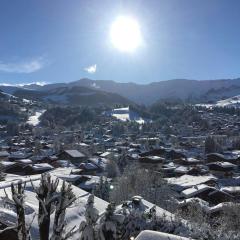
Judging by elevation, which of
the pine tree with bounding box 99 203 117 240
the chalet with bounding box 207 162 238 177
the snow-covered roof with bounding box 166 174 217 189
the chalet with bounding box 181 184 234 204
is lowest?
the chalet with bounding box 207 162 238 177

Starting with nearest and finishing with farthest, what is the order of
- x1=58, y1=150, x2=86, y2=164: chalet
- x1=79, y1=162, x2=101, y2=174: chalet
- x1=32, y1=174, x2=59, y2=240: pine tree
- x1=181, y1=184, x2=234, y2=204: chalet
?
x1=32, y1=174, x2=59, y2=240: pine tree < x1=181, y1=184, x2=234, y2=204: chalet < x1=79, y1=162, x2=101, y2=174: chalet < x1=58, y1=150, x2=86, y2=164: chalet

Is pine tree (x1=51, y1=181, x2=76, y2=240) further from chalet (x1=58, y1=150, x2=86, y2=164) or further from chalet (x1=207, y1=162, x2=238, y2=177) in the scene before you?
chalet (x1=58, y1=150, x2=86, y2=164)

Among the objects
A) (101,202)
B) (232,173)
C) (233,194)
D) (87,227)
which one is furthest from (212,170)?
(87,227)

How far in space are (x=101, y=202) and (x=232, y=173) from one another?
195 feet

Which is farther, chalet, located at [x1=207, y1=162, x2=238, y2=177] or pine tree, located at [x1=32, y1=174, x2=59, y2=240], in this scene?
chalet, located at [x1=207, y1=162, x2=238, y2=177]

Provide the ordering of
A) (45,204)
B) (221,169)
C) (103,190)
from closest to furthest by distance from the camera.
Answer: (45,204) → (103,190) → (221,169)

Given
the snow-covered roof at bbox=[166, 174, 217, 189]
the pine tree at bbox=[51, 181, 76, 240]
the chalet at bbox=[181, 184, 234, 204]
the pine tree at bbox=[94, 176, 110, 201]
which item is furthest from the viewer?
the snow-covered roof at bbox=[166, 174, 217, 189]

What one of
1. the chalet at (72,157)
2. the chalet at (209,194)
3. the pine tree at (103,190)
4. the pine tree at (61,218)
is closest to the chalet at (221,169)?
the chalet at (209,194)

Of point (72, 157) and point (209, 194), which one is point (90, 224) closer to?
point (209, 194)

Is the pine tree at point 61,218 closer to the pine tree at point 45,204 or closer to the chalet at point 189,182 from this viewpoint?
the pine tree at point 45,204

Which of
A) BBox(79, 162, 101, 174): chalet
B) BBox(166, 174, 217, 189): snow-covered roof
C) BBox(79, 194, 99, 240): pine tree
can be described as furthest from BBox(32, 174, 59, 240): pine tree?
BBox(79, 162, 101, 174): chalet

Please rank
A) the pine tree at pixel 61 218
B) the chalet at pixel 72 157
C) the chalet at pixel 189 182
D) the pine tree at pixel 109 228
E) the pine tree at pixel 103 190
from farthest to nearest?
the chalet at pixel 72 157, the chalet at pixel 189 182, the pine tree at pixel 103 190, the pine tree at pixel 109 228, the pine tree at pixel 61 218

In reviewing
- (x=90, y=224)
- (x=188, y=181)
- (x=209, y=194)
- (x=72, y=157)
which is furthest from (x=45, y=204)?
(x=72, y=157)

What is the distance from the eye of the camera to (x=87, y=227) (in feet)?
49.9
